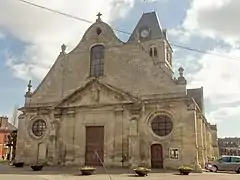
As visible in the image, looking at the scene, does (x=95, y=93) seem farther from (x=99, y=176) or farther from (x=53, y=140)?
(x=99, y=176)

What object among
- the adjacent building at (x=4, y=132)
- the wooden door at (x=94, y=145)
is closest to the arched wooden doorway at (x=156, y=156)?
the wooden door at (x=94, y=145)

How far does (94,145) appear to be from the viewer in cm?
2556

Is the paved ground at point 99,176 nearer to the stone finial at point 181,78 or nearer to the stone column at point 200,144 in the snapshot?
the stone column at point 200,144

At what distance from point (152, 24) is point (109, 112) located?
915 inches

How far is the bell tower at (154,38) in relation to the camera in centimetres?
4103

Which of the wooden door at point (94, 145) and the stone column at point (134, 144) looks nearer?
the stone column at point (134, 144)

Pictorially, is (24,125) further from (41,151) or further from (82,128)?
(82,128)

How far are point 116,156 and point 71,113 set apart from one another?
603cm

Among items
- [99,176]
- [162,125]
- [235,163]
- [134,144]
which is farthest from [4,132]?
[235,163]

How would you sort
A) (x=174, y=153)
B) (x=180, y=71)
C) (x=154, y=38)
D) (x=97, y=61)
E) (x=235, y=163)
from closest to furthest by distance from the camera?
(x=235, y=163) → (x=174, y=153) → (x=180, y=71) → (x=97, y=61) → (x=154, y=38)

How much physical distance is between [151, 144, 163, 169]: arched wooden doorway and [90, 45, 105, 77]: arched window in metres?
8.65

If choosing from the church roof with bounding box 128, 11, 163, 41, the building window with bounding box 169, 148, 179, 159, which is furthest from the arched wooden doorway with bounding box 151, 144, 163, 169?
the church roof with bounding box 128, 11, 163, 41

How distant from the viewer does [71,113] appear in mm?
26969

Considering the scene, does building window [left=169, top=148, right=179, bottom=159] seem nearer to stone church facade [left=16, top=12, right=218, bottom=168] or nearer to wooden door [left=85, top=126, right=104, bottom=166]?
stone church facade [left=16, top=12, right=218, bottom=168]
